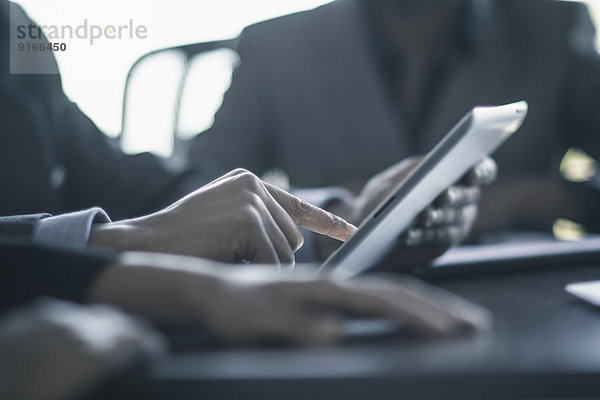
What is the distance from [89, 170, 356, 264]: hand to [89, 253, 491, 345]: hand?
150 millimetres

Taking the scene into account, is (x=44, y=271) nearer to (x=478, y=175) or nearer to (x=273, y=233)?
(x=273, y=233)

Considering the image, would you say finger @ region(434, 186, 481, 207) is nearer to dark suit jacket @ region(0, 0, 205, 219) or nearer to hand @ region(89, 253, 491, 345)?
hand @ region(89, 253, 491, 345)

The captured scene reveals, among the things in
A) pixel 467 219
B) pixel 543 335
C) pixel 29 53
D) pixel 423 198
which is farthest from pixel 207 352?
pixel 29 53

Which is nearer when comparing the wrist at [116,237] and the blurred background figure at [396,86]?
the wrist at [116,237]

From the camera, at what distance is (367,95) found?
1287mm

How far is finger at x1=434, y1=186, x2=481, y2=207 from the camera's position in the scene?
0.56 m

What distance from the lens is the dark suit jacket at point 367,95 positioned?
4.24ft

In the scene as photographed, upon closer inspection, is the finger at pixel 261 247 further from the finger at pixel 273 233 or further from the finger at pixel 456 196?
the finger at pixel 456 196

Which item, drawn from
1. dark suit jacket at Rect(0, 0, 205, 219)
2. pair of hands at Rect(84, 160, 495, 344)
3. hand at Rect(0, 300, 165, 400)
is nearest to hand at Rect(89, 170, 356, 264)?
pair of hands at Rect(84, 160, 495, 344)

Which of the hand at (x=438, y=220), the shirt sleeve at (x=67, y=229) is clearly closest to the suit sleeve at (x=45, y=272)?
the shirt sleeve at (x=67, y=229)

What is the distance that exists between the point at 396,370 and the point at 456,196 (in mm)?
414

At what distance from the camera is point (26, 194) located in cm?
92

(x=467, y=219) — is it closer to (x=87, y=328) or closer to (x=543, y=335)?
(x=543, y=335)

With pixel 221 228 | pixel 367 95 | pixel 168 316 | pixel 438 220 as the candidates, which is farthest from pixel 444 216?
pixel 367 95
